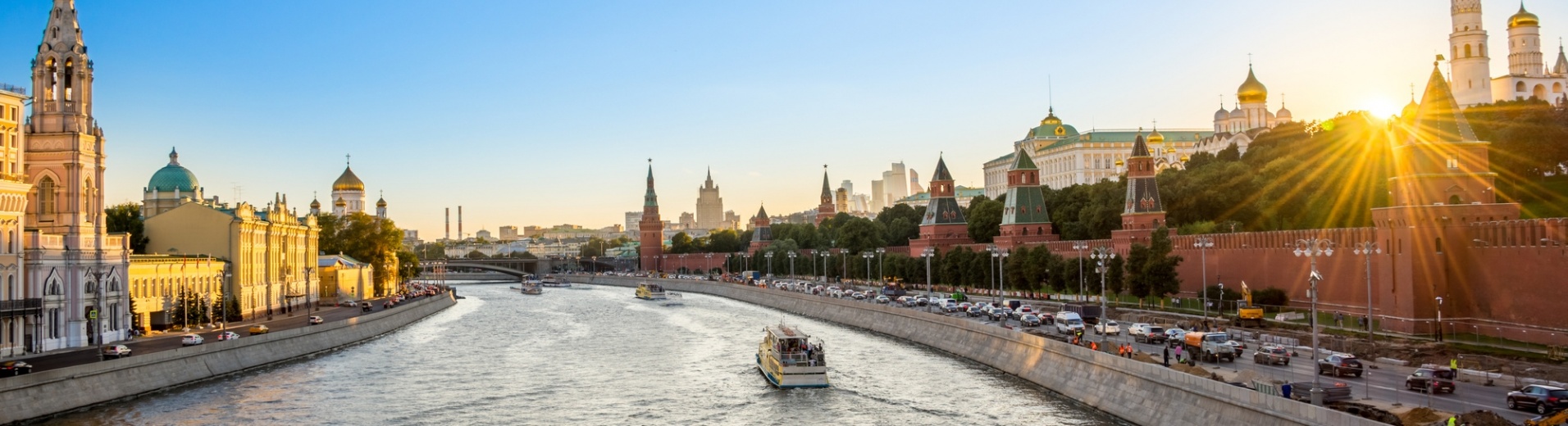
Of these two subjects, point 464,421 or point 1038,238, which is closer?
point 464,421

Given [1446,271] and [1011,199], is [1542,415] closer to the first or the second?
[1446,271]

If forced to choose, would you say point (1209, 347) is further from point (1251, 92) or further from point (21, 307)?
point (1251, 92)

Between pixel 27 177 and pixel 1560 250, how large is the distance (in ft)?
170

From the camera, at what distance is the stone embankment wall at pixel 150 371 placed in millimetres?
34031

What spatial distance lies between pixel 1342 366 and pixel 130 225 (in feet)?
202

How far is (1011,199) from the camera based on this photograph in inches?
3949

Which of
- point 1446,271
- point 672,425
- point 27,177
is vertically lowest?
point 672,425

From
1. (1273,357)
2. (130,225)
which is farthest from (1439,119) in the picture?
(130,225)

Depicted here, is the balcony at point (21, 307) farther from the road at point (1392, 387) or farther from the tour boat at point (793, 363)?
the road at point (1392, 387)

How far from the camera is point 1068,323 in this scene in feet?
167

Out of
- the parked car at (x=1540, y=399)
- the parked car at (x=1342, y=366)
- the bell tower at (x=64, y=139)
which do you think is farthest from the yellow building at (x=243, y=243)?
the parked car at (x=1540, y=399)

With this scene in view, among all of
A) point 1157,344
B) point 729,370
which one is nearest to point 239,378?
point 729,370

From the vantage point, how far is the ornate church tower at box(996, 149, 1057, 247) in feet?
320

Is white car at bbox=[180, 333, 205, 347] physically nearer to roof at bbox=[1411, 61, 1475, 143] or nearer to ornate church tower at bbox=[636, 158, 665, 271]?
roof at bbox=[1411, 61, 1475, 143]
